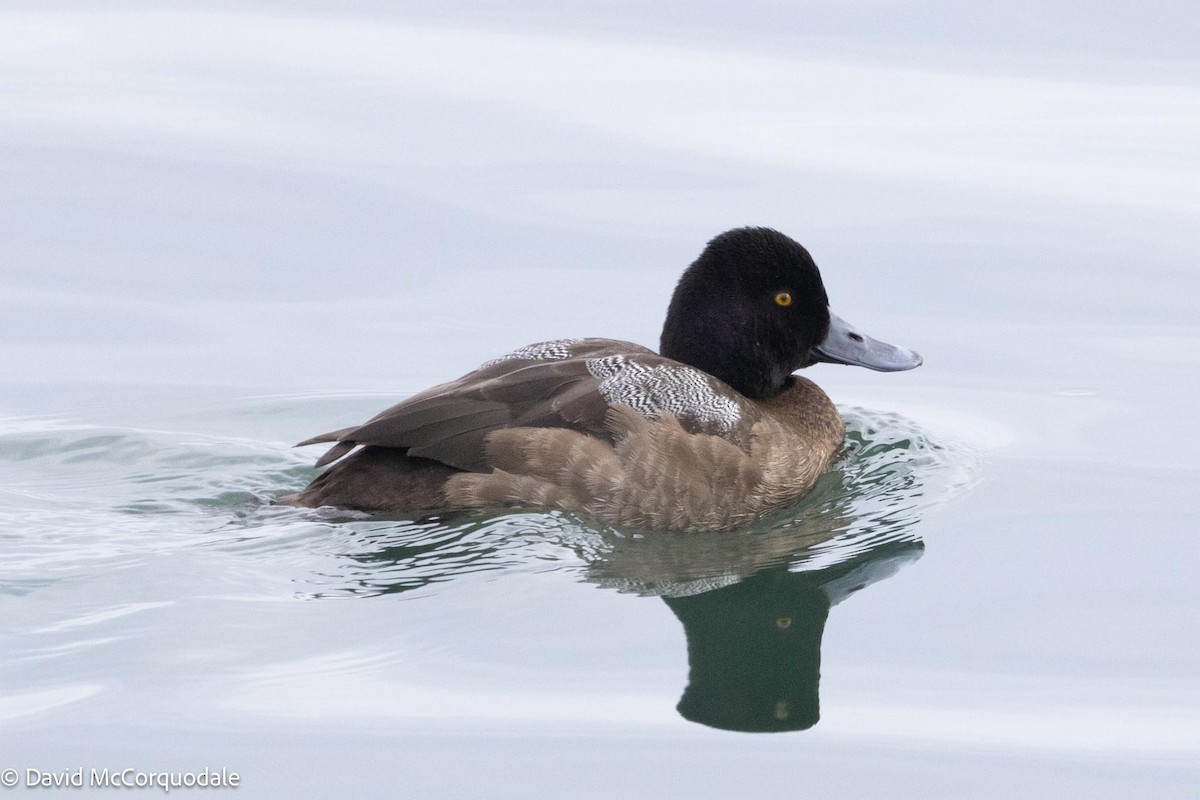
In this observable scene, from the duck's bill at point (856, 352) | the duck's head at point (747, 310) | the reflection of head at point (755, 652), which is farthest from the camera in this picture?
the duck's bill at point (856, 352)

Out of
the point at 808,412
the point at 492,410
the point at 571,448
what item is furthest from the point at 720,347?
the point at 492,410

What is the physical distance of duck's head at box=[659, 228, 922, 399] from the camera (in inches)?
295

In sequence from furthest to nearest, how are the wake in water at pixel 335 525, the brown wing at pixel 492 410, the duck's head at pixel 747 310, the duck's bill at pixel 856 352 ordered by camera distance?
the duck's bill at pixel 856 352, the duck's head at pixel 747 310, the brown wing at pixel 492 410, the wake in water at pixel 335 525

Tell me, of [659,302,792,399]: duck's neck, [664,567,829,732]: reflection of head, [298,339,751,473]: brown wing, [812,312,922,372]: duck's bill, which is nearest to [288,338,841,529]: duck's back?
[298,339,751,473]: brown wing

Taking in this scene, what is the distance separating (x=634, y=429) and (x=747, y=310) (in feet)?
3.36

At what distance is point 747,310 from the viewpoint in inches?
297

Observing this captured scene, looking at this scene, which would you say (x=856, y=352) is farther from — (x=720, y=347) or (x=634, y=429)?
(x=634, y=429)

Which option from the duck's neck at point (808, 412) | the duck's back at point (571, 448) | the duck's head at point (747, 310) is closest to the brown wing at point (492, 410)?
the duck's back at point (571, 448)

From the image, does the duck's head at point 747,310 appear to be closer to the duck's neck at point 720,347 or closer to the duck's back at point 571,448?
the duck's neck at point 720,347

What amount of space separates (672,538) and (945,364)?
2895 mm

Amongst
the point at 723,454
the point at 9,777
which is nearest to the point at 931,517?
the point at 723,454

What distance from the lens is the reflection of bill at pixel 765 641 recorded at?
5.38 m

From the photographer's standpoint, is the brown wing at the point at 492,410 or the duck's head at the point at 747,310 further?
the duck's head at the point at 747,310

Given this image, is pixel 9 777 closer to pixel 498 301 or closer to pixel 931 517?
pixel 931 517
